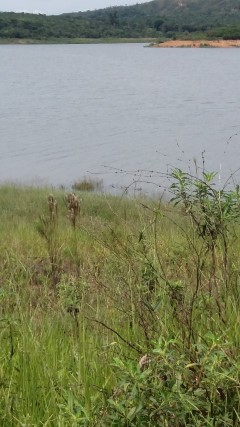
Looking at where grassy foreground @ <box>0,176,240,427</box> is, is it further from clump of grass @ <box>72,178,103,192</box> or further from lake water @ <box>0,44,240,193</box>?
clump of grass @ <box>72,178,103,192</box>

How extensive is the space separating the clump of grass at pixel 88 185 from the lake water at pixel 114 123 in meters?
0.21

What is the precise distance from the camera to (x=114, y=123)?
25734 mm

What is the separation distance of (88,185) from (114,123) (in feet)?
35.1

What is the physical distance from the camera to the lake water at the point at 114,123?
1750 cm

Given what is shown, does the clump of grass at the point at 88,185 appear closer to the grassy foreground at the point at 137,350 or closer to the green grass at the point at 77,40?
the grassy foreground at the point at 137,350

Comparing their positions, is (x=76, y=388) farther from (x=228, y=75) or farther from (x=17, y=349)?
(x=228, y=75)

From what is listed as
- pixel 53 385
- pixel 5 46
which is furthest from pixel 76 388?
pixel 5 46

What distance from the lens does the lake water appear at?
17.5 metres

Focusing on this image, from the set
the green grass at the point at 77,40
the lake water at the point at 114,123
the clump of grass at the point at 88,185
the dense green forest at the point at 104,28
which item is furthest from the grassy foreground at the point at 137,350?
the green grass at the point at 77,40

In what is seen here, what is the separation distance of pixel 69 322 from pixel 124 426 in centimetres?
155

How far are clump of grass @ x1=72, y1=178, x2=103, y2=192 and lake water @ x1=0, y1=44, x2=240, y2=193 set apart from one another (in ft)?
0.69

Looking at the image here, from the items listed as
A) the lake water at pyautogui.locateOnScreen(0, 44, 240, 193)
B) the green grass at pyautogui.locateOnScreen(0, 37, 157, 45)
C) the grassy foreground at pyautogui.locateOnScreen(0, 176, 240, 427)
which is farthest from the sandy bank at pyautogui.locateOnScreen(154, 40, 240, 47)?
the grassy foreground at pyautogui.locateOnScreen(0, 176, 240, 427)

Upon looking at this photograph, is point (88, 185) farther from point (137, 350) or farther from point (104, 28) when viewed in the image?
point (104, 28)

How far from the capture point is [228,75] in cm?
4600
